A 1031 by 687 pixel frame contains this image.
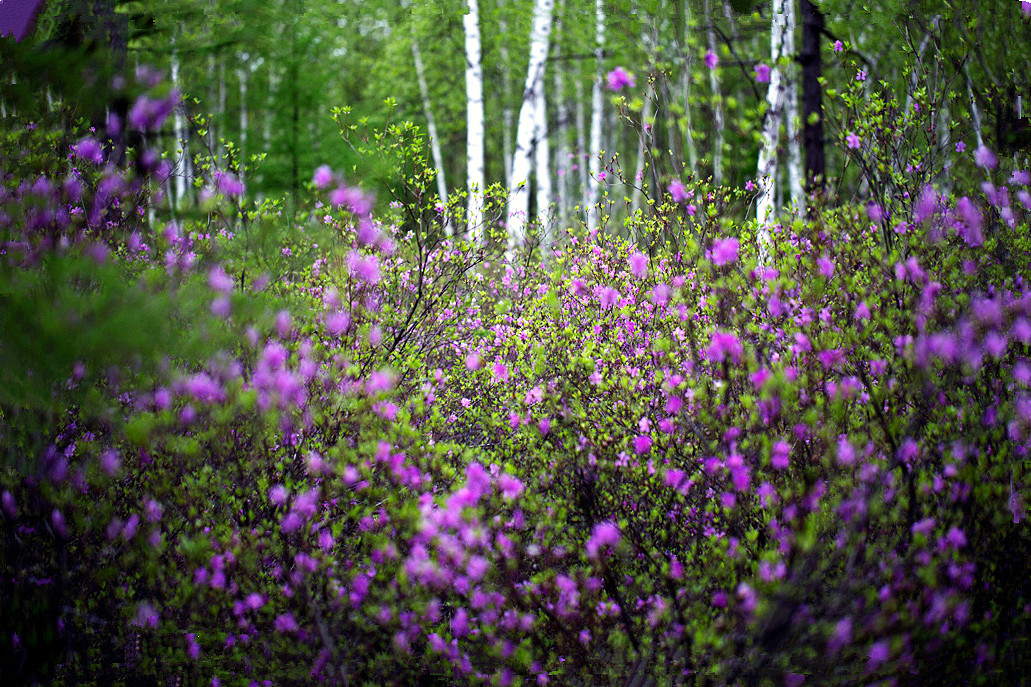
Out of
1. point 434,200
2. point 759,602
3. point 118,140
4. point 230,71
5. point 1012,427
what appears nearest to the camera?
point 759,602

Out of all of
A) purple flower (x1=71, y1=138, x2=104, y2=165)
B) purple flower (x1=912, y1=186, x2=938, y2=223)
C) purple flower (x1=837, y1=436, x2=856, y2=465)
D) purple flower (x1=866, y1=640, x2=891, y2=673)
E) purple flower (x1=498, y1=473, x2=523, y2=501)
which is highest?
purple flower (x1=71, y1=138, x2=104, y2=165)

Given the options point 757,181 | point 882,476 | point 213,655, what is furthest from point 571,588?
point 757,181

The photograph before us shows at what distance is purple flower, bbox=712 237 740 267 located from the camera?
2713 mm

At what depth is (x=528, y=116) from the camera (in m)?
7.18

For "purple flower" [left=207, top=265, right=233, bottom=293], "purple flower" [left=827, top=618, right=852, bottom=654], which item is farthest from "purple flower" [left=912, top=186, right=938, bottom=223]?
"purple flower" [left=207, top=265, right=233, bottom=293]

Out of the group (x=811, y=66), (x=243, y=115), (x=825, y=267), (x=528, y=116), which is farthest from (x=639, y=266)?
(x=528, y=116)

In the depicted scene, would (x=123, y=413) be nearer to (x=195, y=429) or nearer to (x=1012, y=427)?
(x=195, y=429)

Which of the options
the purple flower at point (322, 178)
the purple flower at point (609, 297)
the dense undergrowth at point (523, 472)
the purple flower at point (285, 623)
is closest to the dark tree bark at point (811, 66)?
the dense undergrowth at point (523, 472)

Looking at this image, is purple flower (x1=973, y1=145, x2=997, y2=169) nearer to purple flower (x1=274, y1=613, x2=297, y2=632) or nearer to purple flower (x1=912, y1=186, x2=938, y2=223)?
purple flower (x1=912, y1=186, x2=938, y2=223)

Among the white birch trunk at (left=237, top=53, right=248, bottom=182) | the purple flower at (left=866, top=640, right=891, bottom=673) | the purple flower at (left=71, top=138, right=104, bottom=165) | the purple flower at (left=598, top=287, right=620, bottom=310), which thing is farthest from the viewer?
the purple flower at (left=598, top=287, right=620, bottom=310)

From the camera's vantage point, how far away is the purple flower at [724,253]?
271 cm

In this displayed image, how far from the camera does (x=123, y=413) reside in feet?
8.25

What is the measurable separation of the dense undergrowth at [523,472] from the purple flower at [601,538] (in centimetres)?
2

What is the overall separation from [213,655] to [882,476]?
2.46m
